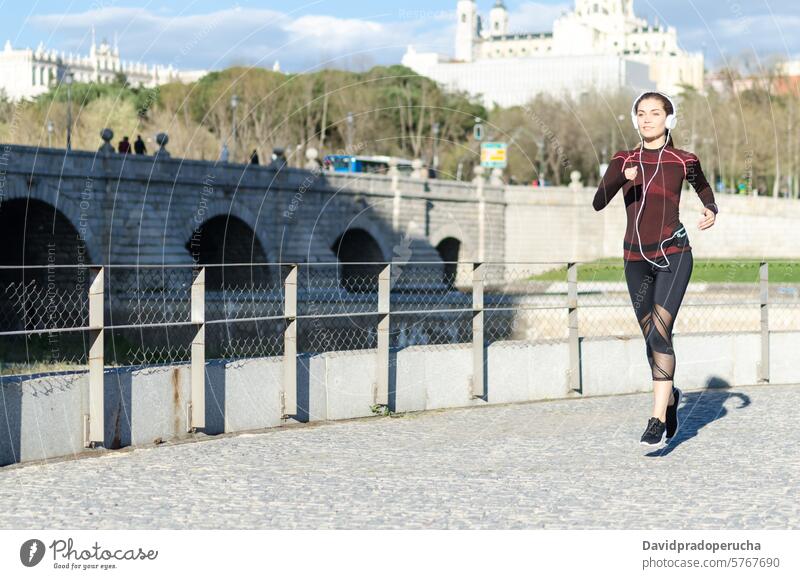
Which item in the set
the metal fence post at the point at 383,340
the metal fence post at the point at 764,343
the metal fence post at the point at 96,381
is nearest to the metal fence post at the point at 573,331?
the metal fence post at the point at 383,340

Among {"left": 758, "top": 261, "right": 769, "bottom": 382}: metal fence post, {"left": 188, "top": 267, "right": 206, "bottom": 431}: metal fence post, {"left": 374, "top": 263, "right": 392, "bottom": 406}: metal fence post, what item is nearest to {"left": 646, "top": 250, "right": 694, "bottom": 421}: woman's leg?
{"left": 374, "top": 263, "right": 392, "bottom": 406}: metal fence post

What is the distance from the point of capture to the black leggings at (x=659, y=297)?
8.91 meters

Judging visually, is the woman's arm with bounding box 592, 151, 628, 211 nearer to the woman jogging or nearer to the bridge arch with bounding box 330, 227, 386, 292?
the woman jogging

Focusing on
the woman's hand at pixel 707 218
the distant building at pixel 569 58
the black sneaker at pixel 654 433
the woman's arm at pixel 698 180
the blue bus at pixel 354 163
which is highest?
the distant building at pixel 569 58

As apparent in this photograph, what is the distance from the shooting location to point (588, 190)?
6675cm

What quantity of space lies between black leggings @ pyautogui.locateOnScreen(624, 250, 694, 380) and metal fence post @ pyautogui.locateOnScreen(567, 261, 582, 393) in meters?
4.15

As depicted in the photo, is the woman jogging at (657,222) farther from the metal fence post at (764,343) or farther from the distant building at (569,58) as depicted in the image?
the distant building at (569,58)

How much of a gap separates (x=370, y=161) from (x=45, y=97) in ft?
57.4

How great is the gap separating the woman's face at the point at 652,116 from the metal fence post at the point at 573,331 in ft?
14.6

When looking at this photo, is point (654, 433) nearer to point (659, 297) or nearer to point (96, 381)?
point (659, 297)

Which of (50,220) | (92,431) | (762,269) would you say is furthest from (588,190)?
(92,431)

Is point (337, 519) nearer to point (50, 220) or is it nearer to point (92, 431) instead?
point (92, 431)

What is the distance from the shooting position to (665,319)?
8.98 m

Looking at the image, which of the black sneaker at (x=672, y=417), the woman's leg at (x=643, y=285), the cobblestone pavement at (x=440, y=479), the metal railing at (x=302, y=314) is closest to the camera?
the cobblestone pavement at (x=440, y=479)
